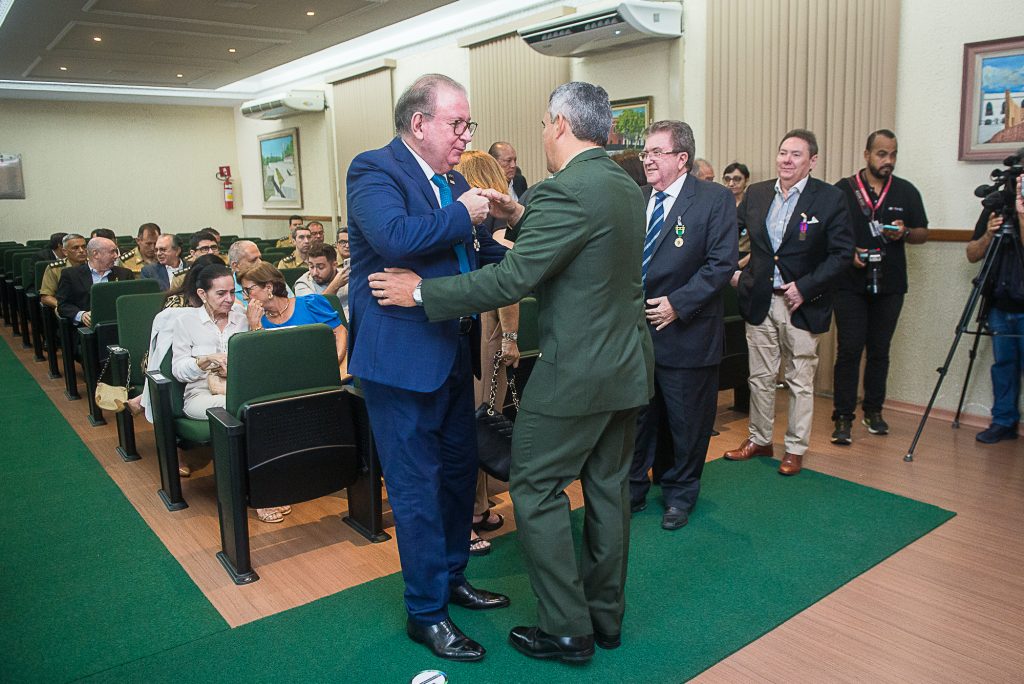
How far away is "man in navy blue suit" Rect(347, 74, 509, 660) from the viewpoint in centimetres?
224

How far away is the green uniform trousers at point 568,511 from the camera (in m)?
2.31

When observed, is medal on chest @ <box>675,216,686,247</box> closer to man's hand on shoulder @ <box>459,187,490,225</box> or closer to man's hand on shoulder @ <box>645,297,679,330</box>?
man's hand on shoulder @ <box>645,297,679,330</box>

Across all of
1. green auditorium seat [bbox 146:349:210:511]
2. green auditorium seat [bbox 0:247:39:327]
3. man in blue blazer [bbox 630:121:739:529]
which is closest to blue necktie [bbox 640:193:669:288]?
man in blue blazer [bbox 630:121:739:529]

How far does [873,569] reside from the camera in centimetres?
309

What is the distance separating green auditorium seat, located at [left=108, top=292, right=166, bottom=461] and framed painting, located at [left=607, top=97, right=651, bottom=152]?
3.95 m

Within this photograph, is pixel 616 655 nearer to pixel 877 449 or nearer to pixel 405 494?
pixel 405 494

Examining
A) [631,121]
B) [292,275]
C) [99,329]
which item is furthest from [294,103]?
[99,329]

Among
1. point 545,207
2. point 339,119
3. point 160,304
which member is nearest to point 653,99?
point 160,304

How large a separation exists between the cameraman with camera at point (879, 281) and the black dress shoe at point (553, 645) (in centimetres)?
282

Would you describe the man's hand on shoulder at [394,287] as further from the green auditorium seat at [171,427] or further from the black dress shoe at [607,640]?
the green auditorium seat at [171,427]

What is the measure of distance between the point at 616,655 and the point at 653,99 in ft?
17.4

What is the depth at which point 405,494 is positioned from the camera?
2424mm

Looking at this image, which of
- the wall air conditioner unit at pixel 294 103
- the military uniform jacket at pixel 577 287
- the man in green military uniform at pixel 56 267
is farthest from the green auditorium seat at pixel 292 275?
the wall air conditioner unit at pixel 294 103

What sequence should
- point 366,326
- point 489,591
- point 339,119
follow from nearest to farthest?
point 366,326 → point 489,591 → point 339,119
